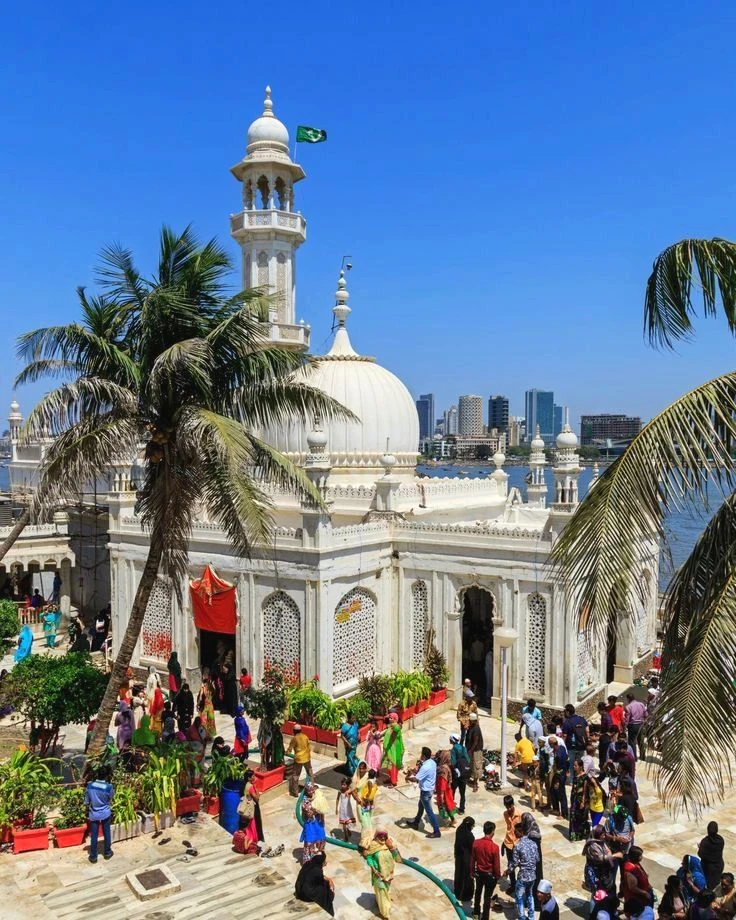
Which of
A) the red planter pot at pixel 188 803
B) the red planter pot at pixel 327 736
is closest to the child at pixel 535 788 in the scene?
the red planter pot at pixel 327 736

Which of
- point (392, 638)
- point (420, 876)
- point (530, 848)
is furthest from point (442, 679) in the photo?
point (530, 848)

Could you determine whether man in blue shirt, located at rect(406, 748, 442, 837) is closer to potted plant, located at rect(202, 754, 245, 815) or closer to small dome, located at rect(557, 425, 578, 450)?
potted plant, located at rect(202, 754, 245, 815)

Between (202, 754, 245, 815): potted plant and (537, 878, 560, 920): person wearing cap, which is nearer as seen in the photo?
(537, 878, 560, 920): person wearing cap

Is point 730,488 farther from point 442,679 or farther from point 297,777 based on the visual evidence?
point 442,679

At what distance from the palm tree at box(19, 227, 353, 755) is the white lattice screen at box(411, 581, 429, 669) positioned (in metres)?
7.55

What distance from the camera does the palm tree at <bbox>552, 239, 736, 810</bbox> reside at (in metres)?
5.44

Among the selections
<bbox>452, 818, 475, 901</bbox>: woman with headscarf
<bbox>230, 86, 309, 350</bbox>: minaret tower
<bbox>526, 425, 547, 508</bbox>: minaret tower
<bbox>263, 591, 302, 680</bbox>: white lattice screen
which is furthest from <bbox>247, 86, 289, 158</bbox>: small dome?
<bbox>452, 818, 475, 901</bbox>: woman with headscarf

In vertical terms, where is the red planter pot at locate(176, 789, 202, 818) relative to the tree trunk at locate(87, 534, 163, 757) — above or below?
below

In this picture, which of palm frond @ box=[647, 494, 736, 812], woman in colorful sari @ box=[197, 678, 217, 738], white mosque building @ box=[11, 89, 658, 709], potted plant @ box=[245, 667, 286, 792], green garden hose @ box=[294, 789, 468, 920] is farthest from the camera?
white mosque building @ box=[11, 89, 658, 709]

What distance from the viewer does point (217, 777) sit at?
11.9m

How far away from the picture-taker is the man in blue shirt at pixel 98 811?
998 cm

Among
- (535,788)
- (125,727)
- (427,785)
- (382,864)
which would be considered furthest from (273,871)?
(535,788)

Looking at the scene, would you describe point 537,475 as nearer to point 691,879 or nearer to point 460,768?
point 460,768

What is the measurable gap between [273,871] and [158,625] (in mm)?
11211
